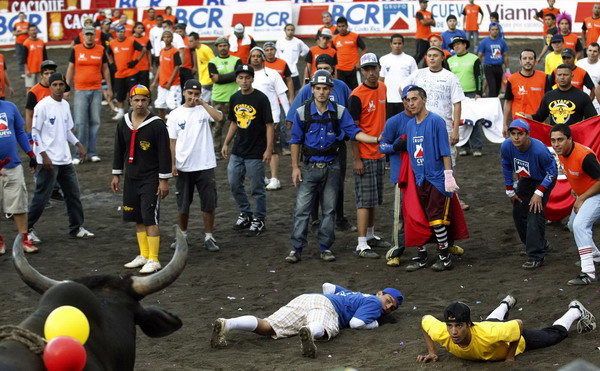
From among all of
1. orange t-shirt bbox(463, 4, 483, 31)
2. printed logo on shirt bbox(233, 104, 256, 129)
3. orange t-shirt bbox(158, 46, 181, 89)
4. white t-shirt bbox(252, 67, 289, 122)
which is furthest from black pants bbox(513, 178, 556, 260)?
orange t-shirt bbox(463, 4, 483, 31)

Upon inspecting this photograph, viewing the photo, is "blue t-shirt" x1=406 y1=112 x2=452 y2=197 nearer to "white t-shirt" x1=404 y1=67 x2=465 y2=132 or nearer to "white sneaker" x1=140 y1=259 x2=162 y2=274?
"white t-shirt" x1=404 y1=67 x2=465 y2=132

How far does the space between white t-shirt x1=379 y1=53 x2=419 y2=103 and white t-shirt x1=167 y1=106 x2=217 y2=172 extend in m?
4.85

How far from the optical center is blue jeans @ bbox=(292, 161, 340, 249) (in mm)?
11641

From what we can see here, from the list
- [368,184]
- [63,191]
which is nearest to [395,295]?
[368,184]

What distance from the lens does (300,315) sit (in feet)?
31.0

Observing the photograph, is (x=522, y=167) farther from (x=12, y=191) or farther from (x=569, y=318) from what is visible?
(x=12, y=191)

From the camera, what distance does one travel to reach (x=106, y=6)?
34438mm

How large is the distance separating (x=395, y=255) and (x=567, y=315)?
10.1ft

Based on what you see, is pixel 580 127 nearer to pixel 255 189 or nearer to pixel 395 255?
pixel 395 255

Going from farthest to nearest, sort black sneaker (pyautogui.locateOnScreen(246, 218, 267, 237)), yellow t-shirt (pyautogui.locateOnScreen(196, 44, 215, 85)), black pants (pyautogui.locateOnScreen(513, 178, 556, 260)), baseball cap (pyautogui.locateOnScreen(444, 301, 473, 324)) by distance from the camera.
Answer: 1. yellow t-shirt (pyautogui.locateOnScreen(196, 44, 215, 85))
2. black sneaker (pyautogui.locateOnScreen(246, 218, 267, 237))
3. black pants (pyautogui.locateOnScreen(513, 178, 556, 260))
4. baseball cap (pyautogui.locateOnScreen(444, 301, 473, 324))

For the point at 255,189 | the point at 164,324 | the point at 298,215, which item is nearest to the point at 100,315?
the point at 164,324

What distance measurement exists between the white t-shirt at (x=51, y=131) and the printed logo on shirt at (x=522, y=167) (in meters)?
5.87

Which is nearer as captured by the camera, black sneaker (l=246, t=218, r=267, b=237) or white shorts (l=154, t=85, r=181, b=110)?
black sneaker (l=246, t=218, r=267, b=237)

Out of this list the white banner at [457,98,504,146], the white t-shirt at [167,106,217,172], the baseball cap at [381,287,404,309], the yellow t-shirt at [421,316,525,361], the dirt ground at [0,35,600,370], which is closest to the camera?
the yellow t-shirt at [421,316,525,361]
